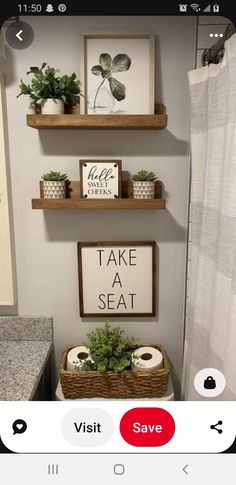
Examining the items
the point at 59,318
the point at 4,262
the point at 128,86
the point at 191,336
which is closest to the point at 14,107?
the point at 128,86

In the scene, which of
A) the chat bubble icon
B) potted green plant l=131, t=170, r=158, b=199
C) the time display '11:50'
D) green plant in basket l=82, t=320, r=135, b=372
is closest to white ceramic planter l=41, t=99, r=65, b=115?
potted green plant l=131, t=170, r=158, b=199

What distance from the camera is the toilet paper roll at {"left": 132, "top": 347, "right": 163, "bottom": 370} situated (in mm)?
889

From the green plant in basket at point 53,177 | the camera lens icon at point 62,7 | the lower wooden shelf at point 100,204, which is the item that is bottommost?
the lower wooden shelf at point 100,204

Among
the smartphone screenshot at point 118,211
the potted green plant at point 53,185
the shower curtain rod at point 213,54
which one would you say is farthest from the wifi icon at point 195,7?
the potted green plant at point 53,185

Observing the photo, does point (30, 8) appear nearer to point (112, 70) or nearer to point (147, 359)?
point (112, 70)

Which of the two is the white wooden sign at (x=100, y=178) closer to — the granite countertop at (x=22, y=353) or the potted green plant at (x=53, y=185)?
the potted green plant at (x=53, y=185)

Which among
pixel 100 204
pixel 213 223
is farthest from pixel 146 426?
pixel 100 204

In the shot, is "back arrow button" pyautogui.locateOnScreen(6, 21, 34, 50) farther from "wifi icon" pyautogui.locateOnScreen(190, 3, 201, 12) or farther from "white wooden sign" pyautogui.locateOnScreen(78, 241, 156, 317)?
"white wooden sign" pyautogui.locateOnScreen(78, 241, 156, 317)

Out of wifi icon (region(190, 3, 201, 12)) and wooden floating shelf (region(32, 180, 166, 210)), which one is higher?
wifi icon (region(190, 3, 201, 12))

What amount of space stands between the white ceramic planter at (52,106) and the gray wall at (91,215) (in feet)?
0.27

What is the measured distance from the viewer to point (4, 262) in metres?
0.95

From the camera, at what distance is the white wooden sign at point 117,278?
3.19 ft
